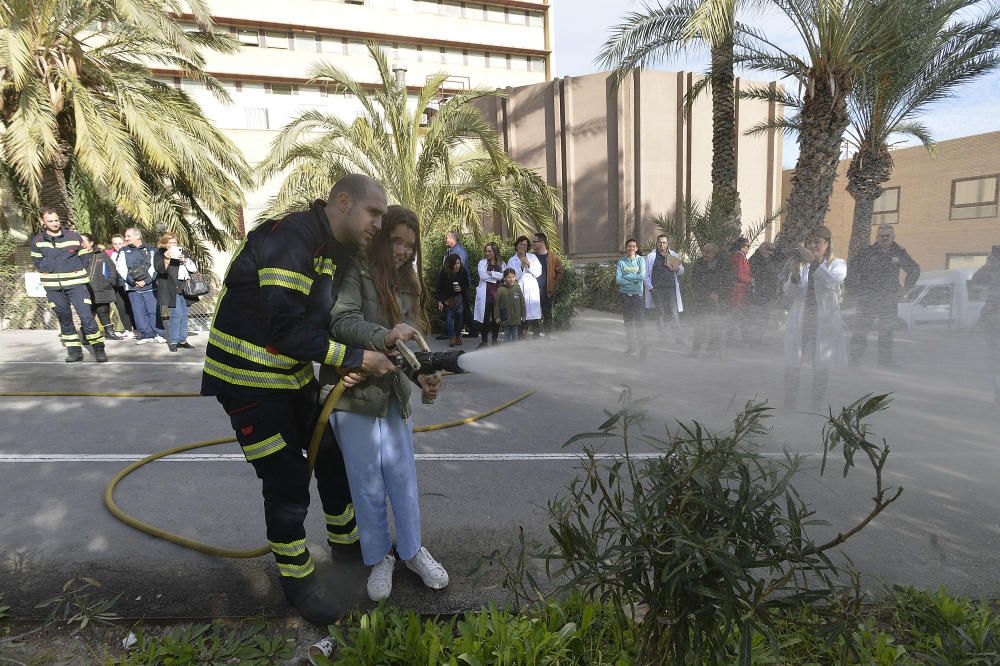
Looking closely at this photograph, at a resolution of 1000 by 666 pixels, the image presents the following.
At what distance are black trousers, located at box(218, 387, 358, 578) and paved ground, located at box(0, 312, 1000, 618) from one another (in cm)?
35

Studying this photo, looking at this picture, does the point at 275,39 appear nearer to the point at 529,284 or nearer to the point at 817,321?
the point at 529,284

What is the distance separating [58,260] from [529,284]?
6.33m

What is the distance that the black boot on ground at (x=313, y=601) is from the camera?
2479 mm

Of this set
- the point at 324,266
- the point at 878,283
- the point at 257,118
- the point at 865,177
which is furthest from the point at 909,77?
the point at 257,118

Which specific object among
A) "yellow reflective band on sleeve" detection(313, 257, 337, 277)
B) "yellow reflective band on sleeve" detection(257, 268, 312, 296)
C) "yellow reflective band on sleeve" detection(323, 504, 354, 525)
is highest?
"yellow reflective band on sleeve" detection(313, 257, 337, 277)

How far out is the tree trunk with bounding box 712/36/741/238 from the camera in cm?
1164

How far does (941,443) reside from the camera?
4.77 m

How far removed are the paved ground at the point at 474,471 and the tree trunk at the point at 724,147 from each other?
206 inches

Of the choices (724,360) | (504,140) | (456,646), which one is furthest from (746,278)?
(504,140)

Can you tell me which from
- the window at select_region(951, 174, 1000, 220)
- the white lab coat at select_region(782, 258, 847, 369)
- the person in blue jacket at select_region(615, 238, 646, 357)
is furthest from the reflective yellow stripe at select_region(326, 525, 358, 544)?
the window at select_region(951, 174, 1000, 220)

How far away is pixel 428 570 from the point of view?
8.99ft

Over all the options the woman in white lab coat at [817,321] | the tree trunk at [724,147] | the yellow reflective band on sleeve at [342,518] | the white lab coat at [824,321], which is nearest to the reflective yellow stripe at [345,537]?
the yellow reflective band on sleeve at [342,518]

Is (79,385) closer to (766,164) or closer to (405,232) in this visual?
(405,232)

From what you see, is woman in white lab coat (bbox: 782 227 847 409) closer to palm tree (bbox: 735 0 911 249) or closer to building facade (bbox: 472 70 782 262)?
palm tree (bbox: 735 0 911 249)
